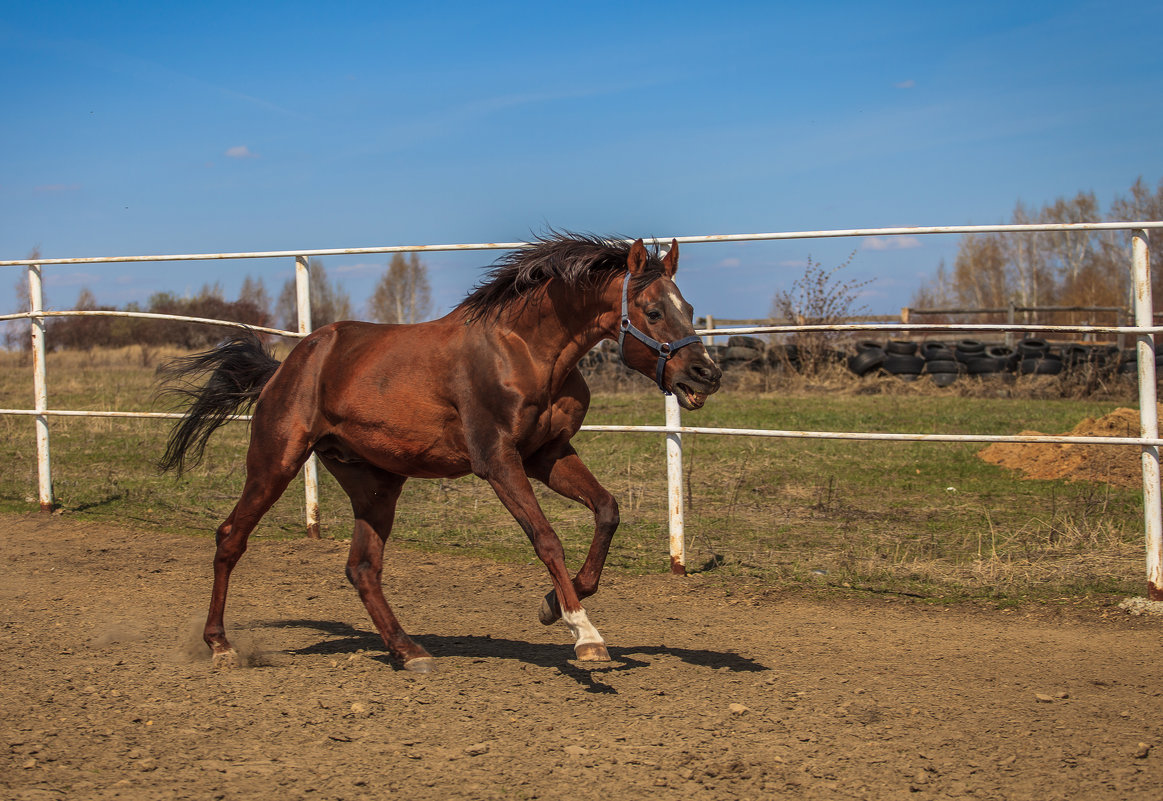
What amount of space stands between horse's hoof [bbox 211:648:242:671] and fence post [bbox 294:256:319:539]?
8.37 feet

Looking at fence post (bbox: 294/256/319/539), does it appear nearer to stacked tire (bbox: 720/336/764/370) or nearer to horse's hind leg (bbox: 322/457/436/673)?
horse's hind leg (bbox: 322/457/436/673)

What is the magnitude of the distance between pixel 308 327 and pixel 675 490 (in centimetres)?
290

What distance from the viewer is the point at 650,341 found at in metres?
3.81

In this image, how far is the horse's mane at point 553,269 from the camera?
401cm

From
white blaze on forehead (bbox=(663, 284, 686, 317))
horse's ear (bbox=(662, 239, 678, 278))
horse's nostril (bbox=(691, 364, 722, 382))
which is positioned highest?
horse's ear (bbox=(662, 239, 678, 278))

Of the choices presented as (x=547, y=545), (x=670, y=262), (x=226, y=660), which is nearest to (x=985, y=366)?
(x=670, y=262)

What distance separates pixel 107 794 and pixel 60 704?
98 centimetres

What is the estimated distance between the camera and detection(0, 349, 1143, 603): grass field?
5824mm

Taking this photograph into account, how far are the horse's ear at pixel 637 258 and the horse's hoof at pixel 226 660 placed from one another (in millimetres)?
2431

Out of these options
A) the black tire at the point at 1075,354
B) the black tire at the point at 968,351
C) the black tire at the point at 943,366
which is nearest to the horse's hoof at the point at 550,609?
the black tire at the point at 943,366

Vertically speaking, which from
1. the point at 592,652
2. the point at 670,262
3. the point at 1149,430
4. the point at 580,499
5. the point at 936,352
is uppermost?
the point at 670,262

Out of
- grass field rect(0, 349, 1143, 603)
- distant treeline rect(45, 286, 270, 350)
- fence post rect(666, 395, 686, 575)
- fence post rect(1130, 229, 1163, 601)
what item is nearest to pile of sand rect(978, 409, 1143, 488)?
grass field rect(0, 349, 1143, 603)

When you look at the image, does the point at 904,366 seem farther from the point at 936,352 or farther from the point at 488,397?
the point at 488,397

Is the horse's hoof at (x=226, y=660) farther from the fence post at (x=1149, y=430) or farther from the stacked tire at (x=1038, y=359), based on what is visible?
the stacked tire at (x=1038, y=359)
